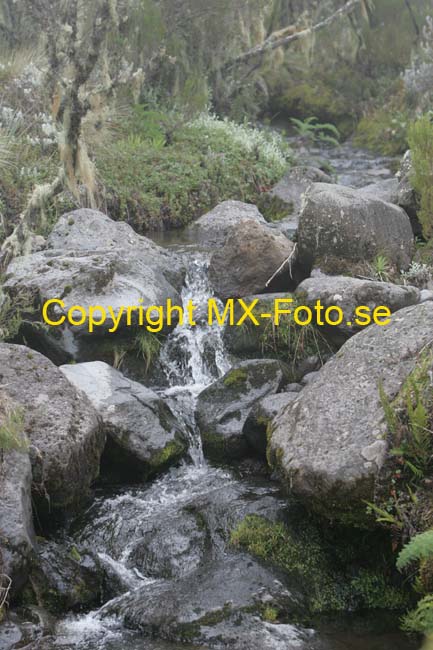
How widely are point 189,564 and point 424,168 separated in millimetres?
5818

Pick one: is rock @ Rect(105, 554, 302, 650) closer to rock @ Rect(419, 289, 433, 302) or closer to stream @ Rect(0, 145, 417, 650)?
stream @ Rect(0, 145, 417, 650)

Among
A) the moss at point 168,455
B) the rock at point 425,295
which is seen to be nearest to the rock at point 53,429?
the moss at point 168,455

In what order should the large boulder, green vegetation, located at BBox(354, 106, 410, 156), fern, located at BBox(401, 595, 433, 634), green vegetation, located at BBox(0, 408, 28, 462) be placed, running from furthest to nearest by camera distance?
green vegetation, located at BBox(354, 106, 410, 156)
the large boulder
green vegetation, located at BBox(0, 408, 28, 462)
fern, located at BBox(401, 595, 433, 634)

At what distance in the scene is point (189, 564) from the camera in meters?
5.49

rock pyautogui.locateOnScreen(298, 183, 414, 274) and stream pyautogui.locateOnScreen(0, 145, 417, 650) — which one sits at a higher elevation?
rock pyautogui.locateOnScreen(298, 183, 414, 274)

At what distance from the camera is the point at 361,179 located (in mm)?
14766

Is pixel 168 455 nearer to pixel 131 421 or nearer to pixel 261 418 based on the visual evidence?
pixel 131 421

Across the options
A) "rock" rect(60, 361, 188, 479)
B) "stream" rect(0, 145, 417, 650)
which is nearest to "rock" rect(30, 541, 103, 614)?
"stream" rect(0, 145, 417, 650)

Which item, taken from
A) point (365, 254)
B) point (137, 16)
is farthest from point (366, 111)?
point (365, 254)

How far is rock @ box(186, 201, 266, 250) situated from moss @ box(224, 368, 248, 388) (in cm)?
337

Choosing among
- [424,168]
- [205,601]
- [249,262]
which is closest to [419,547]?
[205,601]

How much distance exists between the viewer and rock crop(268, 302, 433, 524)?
493 cm

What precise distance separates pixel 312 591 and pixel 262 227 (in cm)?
480

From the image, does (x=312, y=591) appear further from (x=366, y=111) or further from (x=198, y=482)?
(x=366, y=111)
